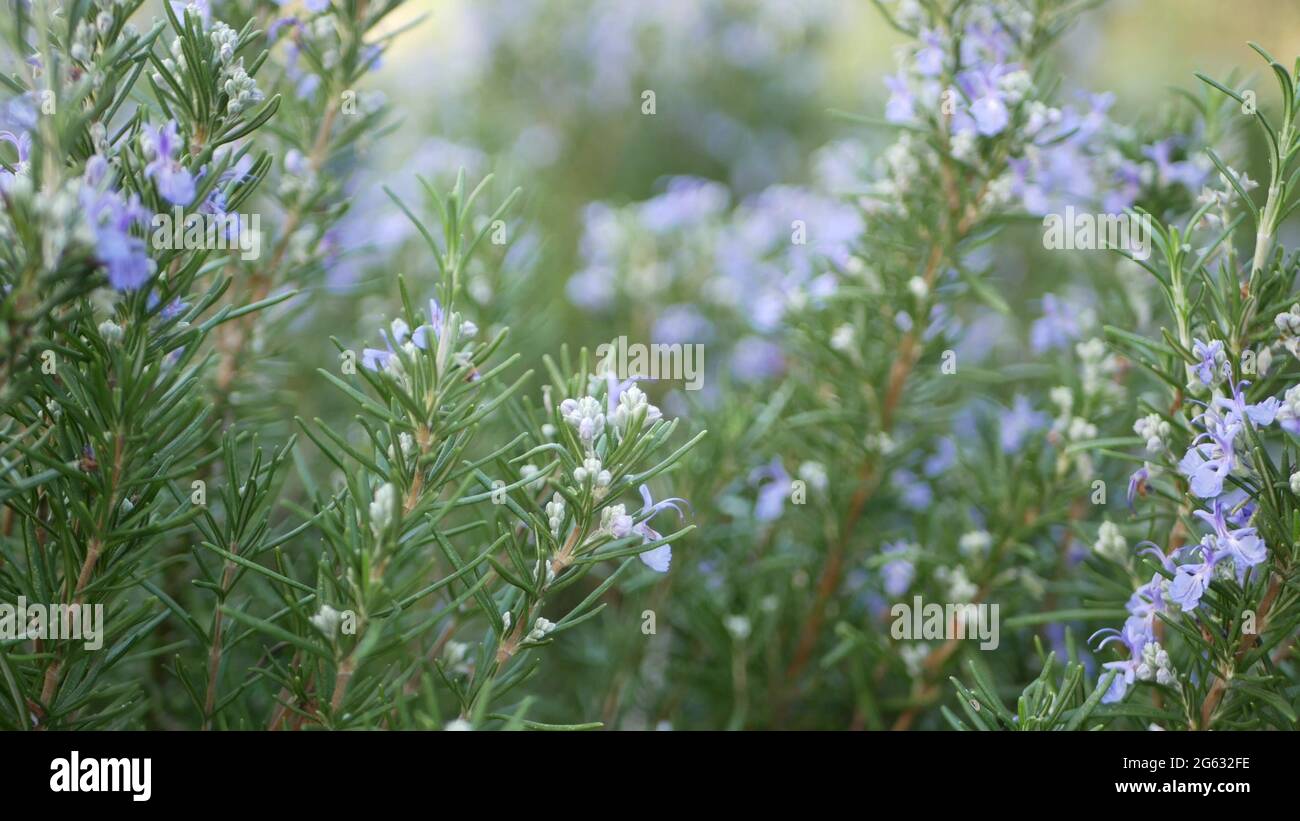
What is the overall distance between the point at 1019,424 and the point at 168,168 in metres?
1.73

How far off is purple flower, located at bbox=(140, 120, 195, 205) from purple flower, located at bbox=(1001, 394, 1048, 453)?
1.66 metres

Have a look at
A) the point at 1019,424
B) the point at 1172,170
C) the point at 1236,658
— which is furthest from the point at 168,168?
the point at 1172,170

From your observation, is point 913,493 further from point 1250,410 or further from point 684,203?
point 684,203

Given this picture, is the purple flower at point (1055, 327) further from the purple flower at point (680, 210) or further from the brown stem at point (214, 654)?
the brown stem at point (214, 654)

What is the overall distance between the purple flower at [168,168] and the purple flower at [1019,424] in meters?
1.66

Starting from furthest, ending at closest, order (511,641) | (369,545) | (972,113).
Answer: (972,113) → (511,641) → (369,545)

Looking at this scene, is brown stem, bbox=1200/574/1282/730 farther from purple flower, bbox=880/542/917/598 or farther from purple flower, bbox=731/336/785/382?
purple flower, bbox=731/336/785/382

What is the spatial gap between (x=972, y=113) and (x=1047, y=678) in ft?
3.39

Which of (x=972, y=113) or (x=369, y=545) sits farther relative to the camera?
(x=972, y=113)

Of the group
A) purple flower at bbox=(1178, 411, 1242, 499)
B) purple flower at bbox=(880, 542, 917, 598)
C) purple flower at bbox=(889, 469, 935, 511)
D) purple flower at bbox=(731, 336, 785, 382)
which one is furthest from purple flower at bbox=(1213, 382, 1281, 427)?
purple flower at bbox=(731, 336, 785, 382)
